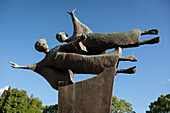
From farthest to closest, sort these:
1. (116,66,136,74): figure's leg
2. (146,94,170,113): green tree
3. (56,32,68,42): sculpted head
A: 1. (146,94,170,113): green tree
2. (56,32,68,42): sculpted head
3. (116,66,136,74): figure's leg

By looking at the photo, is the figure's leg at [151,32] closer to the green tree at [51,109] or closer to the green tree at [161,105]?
the green tree at [161,105]

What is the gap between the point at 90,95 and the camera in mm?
4129

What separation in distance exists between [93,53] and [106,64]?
2.40ft

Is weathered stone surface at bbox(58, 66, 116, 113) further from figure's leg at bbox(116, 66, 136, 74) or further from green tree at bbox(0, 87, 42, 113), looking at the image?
green tree at bbox(0, 87, 42, 113)

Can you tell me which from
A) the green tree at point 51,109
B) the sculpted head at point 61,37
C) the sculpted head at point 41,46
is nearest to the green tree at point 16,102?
the green tree at point 51,109

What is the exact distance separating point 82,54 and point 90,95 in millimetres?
1252

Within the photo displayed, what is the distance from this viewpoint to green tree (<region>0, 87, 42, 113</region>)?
16422 millimetres

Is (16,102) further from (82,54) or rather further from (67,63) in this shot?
(82,54)

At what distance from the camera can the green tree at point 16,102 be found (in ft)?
53.9

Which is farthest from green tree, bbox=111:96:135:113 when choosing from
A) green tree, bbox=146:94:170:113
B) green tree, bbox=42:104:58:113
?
green tree, bbox=42:104:58:113

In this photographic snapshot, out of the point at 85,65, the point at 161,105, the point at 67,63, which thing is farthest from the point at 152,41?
the point at 161,105

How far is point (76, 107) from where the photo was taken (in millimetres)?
4184

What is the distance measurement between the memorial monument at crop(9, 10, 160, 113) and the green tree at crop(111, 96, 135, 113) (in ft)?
63.6

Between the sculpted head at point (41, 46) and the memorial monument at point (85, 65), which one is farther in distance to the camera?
the sculpted head at point (41, 46)
